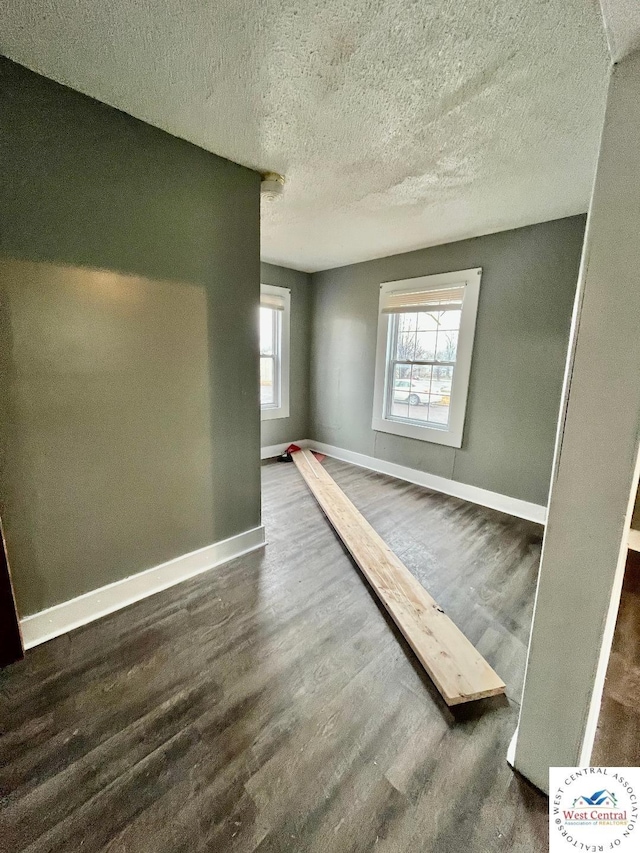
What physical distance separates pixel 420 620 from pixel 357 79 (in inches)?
95.8

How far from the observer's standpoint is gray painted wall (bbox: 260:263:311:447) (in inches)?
174

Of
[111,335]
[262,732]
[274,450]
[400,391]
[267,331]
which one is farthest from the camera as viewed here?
[274,450]

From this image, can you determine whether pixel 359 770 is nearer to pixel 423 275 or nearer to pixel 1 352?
pixel 1 352

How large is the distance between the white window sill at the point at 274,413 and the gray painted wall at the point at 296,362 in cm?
5

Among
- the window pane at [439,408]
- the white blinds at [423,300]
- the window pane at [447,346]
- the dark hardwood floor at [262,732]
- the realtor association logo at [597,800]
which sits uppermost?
the white blinds at [423,300]

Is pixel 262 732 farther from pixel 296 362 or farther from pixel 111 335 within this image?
pixel 296 362

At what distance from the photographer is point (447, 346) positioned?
3416mm

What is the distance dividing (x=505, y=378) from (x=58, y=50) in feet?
10.9

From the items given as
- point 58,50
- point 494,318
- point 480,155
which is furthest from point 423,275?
point 58,50

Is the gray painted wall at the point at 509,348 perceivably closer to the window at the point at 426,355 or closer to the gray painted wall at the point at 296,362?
the window at the point at 426,355

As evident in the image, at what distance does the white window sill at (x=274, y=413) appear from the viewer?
173 inches

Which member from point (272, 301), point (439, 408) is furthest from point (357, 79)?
point (272, 301)

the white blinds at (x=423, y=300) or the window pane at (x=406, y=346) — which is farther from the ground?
the white blinds at (x=423, y=300)

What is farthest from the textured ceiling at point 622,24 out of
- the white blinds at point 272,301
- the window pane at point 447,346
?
the white blinds at point 272,301
